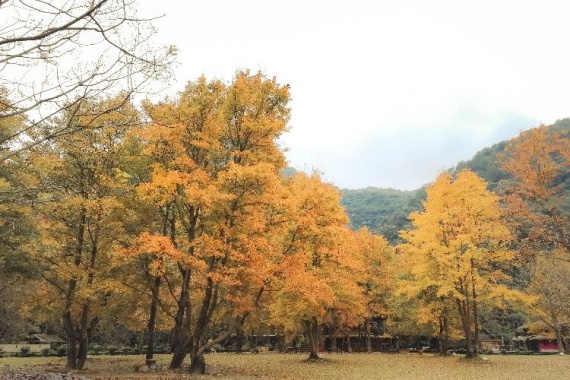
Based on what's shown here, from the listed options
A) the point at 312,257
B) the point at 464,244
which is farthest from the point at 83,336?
the point at 464,244

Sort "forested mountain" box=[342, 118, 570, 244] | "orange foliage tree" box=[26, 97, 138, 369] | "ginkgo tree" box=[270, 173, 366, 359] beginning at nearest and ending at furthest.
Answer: "orange foliage tree" box=[26, 97, 138, 369] < "ginkgo tree" box=[270, 173, 366, 359] < "forested mountain" box=[342, 118, 570, 244]

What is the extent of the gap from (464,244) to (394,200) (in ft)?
354

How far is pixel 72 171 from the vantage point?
1881 cm

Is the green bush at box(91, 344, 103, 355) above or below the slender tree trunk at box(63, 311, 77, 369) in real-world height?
below

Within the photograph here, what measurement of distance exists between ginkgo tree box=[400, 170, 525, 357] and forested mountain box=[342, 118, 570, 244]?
3787 cm

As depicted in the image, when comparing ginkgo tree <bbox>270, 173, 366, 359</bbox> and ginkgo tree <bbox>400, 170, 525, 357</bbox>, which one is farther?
ginkgo tree <bbox>400, 170, 525, 357</bbox>

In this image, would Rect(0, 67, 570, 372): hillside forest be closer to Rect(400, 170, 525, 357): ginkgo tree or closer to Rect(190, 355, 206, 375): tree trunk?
Rect(190, 355, 206, 375): tree trunk

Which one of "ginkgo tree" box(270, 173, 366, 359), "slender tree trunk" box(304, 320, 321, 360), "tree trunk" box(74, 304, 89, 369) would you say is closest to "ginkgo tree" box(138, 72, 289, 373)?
"ginkgo tree" box(270, 173, 366, 359)

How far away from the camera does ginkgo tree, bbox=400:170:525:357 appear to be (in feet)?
84.1

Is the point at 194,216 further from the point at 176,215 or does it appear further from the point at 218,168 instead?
the point at 176,215

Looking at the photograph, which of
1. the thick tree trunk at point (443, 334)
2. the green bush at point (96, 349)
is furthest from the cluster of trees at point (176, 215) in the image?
the green bush at point (96, 349)

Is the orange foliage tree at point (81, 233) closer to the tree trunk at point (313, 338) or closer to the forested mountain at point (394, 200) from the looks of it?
the tree trunk at point (313, 338)

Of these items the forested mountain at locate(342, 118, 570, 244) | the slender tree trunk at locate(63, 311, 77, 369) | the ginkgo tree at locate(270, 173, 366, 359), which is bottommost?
the slender tree trunk at locate(63, 311, 77, 369)

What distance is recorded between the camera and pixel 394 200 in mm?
132375
